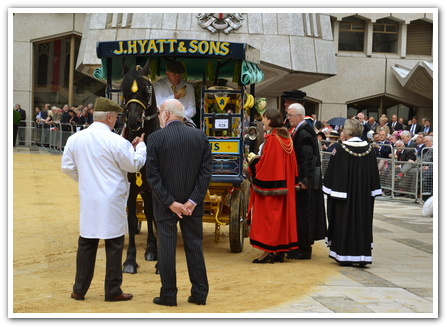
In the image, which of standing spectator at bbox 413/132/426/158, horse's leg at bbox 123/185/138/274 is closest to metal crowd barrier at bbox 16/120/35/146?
standing spectator at bbox 413/132/426/158

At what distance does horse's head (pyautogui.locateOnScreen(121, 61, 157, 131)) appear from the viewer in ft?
30.4

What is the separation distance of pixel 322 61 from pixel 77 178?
944 inches

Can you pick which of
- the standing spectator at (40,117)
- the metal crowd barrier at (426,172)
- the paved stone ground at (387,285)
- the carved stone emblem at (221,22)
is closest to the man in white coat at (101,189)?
the paved stone ground at (387,285)

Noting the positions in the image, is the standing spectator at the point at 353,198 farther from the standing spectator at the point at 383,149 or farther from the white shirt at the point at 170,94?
the standing spectator at the point at 383,149

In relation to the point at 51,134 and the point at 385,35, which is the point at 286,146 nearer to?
the point at 51,134

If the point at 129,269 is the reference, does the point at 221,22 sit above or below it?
above

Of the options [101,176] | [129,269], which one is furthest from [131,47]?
[101,176]

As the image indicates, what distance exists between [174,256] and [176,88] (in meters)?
3.89

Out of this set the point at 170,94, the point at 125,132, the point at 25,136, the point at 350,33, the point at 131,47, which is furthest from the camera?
the point at 350,33

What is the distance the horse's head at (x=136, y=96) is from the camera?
30.4 ft

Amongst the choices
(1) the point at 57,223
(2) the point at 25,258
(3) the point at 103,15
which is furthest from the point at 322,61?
(2) the point at 25,258

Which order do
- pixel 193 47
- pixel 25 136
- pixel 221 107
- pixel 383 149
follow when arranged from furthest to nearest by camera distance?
pixel 25 136 → pixel 383 149 → pixel 221 107 → pixel 193 47

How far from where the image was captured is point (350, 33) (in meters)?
34.1
